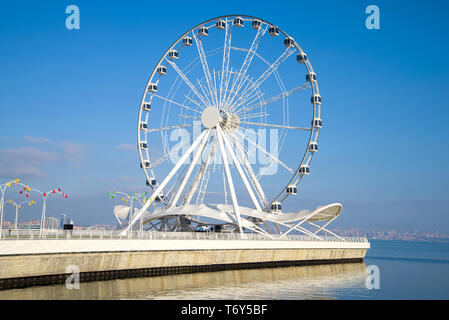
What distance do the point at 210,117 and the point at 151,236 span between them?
17.7m

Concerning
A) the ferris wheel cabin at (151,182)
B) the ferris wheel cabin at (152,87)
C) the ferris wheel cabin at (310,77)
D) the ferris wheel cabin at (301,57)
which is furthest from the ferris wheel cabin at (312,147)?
the ferris wheel cabin at (152,87)

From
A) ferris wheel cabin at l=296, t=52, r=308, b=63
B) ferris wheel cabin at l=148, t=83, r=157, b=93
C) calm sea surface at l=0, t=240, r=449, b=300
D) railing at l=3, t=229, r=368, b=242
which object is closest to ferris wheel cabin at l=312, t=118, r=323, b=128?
ferris wheel cabin at l=296, t=52, r=308, b=63

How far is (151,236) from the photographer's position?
146 ft

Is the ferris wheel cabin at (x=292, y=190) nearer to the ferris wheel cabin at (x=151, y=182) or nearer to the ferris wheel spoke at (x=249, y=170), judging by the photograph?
the ferris wheel spoke at (x=249, y=170)

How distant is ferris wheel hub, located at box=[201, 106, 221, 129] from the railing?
11612 mm

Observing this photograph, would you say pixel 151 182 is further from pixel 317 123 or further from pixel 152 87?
pixel 317 123

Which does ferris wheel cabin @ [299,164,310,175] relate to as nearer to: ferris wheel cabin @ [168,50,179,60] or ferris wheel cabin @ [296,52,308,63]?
ferris wheel cabin @ [296,52,308,63]

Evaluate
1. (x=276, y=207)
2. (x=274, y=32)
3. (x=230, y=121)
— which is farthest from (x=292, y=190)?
(x=274, y=32)

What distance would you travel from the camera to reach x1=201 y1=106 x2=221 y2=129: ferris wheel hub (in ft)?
188

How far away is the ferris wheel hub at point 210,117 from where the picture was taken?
188 ft

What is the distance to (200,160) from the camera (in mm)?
58469
